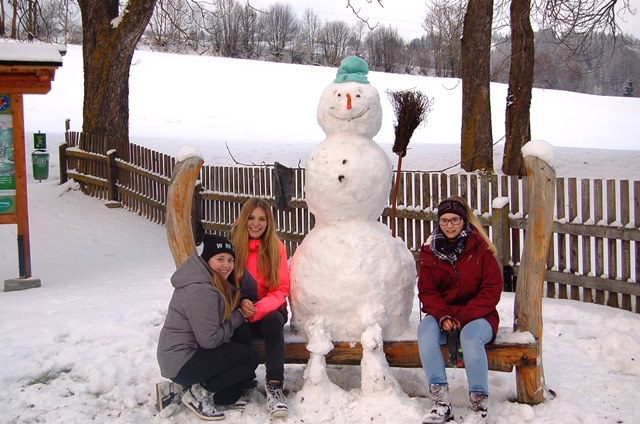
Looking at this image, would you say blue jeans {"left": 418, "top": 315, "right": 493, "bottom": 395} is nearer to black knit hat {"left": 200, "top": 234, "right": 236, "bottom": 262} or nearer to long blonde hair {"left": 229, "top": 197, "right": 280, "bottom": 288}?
long blonde hair {"left": 229, "top": 197, "right": 280, "bottom": 288}

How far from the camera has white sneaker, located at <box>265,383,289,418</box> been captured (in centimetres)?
403

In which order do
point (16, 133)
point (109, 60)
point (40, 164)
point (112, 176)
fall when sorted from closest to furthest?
point (16, 133)
point (112, 176)
point (109, 60)
point (40, 164)

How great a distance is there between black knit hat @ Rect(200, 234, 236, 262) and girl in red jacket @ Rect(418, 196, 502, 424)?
120cm

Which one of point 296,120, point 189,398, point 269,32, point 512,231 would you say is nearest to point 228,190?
point 512,231

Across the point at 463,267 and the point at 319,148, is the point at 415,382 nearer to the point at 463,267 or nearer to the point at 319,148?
the point at 463,267

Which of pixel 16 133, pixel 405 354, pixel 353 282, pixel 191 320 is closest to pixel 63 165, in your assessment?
pixel 16 133

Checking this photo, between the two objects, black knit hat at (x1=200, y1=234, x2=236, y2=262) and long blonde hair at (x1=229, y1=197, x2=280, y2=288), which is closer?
black knit hat at (x1=200, y1=234, x2=236, y2=262)

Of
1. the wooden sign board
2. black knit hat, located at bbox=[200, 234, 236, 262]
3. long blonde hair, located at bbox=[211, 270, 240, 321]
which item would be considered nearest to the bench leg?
long blonde hair, located at bbox=[211, 270, 240, 321]

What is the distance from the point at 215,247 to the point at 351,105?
1.31 metres

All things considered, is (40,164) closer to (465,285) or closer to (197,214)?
(197,214)

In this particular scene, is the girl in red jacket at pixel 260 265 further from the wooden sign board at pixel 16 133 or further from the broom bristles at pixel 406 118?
the wooden sign board at pixel 16 133

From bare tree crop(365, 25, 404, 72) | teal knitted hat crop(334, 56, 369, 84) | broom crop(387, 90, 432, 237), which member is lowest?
broom crop(387, 90, 432, 237)

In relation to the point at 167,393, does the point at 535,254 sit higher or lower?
higher

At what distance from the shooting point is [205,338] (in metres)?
4.07
